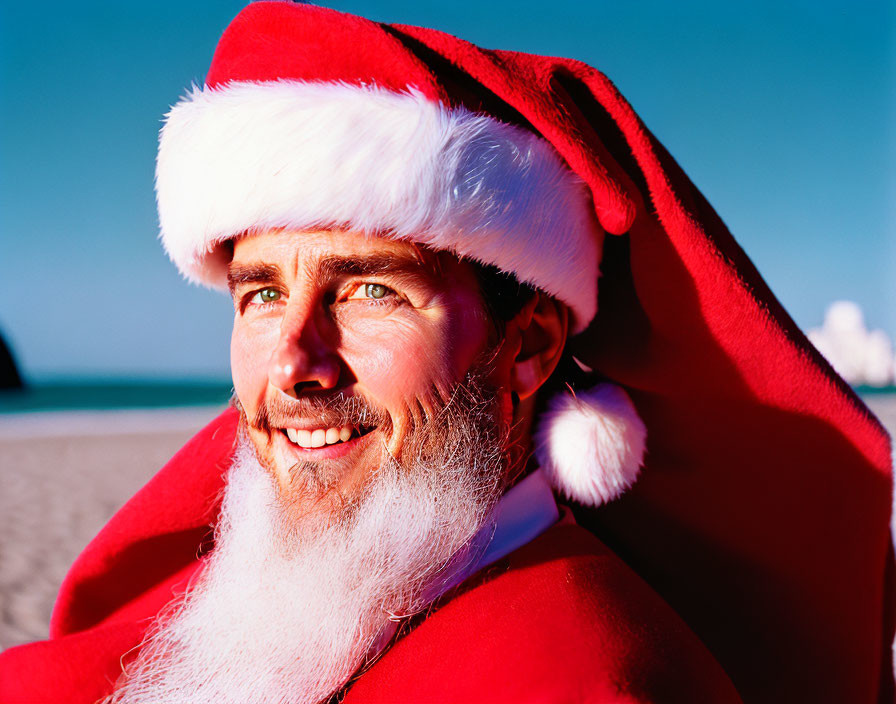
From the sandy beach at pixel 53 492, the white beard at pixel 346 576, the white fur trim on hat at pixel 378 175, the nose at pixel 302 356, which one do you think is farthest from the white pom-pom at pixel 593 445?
the sandy beach at pixel 53 492

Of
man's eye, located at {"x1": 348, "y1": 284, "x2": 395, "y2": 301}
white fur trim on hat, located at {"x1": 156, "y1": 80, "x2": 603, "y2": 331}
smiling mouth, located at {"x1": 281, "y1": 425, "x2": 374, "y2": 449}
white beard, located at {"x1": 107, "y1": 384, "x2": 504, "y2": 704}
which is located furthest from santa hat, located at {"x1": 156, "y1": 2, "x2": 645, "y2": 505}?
smiling mouth, located at {"x1": 281, "y1": 425, "x2": 374, "y2": 449}

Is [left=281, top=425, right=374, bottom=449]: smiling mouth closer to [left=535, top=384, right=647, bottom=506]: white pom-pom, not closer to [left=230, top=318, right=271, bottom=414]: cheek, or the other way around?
[left=230, top=318, right=271, bottom=414]: cheek

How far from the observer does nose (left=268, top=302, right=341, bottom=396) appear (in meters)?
1.51

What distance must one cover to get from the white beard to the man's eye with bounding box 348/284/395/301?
30cm

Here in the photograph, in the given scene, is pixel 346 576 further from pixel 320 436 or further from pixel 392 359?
pixel 392 359

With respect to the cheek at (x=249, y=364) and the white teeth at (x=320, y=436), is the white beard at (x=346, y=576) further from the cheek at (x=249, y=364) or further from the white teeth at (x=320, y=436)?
the cheek at (x=249, y=364)

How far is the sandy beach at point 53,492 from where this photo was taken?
4715 millimetres

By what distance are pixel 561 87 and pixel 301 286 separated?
0.66 m

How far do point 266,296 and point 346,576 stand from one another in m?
0.64

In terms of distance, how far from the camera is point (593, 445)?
67.0 inches

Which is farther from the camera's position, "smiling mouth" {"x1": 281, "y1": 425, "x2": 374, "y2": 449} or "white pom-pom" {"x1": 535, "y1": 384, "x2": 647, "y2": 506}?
"white pom-pom" {"x1": 535, "y1": 384, "x2": 647, "y2": 506}

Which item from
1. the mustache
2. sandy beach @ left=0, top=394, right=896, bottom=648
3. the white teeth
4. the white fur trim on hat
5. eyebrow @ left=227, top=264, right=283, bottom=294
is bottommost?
sandy beach @ left=0, top=394, right=896, bottom=648

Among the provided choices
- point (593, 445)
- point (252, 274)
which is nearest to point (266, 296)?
point (252, 274)

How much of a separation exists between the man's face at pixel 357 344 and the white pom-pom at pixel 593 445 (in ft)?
0.99
